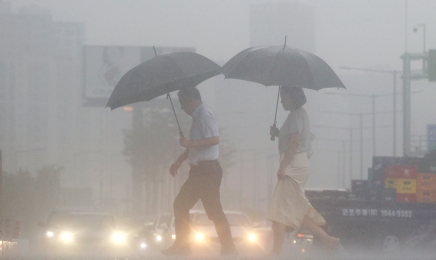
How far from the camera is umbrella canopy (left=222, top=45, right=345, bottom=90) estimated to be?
280 inches

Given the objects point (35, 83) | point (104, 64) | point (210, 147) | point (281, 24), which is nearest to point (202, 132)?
point (210, 147)

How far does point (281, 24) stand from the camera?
30562mm

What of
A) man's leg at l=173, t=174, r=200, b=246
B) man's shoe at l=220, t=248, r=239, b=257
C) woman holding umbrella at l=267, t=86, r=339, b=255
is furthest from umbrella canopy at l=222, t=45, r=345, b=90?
man's shoe at l=220, t=248, r=239, b=257

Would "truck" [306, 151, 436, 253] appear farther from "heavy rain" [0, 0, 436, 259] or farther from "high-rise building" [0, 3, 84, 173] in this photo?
"high-rise building" [0, 3, 84, 173]

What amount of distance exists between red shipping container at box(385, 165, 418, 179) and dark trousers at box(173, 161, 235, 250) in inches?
284

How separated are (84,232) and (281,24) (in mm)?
17184

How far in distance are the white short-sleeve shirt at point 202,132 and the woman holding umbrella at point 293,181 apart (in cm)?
66

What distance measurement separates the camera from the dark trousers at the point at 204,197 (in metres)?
6.91

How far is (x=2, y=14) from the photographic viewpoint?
43.5 meters

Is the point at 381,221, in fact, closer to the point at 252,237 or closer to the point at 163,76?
the point at 252,237

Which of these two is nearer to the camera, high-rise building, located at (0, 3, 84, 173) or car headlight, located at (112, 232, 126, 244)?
car headlight, located at (112, 232, 126, 244)

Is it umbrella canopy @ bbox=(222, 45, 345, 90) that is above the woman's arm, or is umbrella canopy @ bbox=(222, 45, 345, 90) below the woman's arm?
above

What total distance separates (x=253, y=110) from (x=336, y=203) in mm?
28543

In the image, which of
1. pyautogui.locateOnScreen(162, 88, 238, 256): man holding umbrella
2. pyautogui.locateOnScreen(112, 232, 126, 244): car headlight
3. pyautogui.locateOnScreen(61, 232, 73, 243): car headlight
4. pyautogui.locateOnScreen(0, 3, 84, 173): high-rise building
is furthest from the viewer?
pyautogui.locateOnScreen(0, 3, 84, 173): high-rise building
